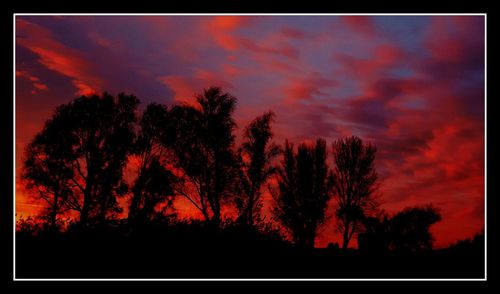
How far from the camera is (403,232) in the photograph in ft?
77.7

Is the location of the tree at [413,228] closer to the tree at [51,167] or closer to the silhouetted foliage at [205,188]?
the silhouetted foliage at [205,188]

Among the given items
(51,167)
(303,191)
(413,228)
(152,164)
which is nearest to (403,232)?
(413,228)

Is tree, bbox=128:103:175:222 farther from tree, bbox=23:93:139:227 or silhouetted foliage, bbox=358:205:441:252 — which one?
silhouetted foliage, bbox=358:205:441:252

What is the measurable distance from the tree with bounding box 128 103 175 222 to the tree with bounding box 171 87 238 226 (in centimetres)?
81

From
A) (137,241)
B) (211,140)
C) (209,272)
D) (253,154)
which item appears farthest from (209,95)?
(209,272)

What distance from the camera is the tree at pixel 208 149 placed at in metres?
24.8

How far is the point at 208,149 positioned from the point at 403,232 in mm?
12733

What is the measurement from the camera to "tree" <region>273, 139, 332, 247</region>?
28.4m

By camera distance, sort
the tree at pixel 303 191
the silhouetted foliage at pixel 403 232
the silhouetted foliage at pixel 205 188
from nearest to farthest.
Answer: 1. the silhouetted foliage at pixel 205 188
2. the silhouetted foliage at pixel 403 232
3. the tree at pixel 303 191

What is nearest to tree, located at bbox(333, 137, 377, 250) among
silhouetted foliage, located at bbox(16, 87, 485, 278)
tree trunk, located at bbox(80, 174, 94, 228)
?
silhouetted foliage, located at bbox(16, 87, 485, 278)

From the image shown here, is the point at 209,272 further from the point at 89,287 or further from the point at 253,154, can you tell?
the point at 253,154

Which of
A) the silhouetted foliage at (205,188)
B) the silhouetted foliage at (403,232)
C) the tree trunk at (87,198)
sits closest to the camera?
the silhouetted foliage at (205,188)

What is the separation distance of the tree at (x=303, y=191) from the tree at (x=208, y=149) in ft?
18.3

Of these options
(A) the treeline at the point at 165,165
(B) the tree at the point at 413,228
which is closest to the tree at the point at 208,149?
(A) the treeline at the point at 165,165
